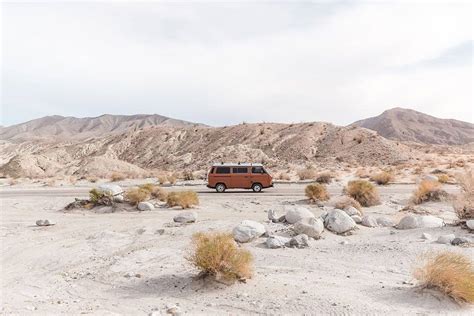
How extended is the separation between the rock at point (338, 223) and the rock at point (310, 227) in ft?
1.88

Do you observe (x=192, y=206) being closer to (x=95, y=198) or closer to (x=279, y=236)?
(x=95, y=198)

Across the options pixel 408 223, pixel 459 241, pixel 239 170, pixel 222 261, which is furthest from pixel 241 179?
pixel 222 261

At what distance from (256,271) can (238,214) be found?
871 centimetres

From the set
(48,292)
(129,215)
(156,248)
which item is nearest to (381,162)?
(129,215)

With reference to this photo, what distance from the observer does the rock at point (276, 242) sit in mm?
11704

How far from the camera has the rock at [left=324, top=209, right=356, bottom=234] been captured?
44.7 ft

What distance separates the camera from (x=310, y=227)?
13.0m

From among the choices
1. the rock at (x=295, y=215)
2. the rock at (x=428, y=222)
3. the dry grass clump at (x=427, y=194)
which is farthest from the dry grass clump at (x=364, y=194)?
the rock at (x=295, y=215)

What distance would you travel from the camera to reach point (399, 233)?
1338cm

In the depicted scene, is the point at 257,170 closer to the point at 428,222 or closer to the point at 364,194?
the point at 364,194

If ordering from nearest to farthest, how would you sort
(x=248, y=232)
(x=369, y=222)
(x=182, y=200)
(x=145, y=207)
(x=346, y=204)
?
(x=248, y=232), (x=369, y=222), (x=346, y=204), (x=145, y=207), (x=182, y=200)

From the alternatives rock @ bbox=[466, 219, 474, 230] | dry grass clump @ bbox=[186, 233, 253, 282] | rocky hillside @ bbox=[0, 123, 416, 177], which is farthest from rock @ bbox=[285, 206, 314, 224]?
rocky hillside @ bbox=[0, 123, 416, 177]

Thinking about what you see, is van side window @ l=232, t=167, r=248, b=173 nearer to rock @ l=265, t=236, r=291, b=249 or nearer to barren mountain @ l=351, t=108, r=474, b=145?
rock @ l=265, t=236, r=291, b=249

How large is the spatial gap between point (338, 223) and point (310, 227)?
1.25 m
